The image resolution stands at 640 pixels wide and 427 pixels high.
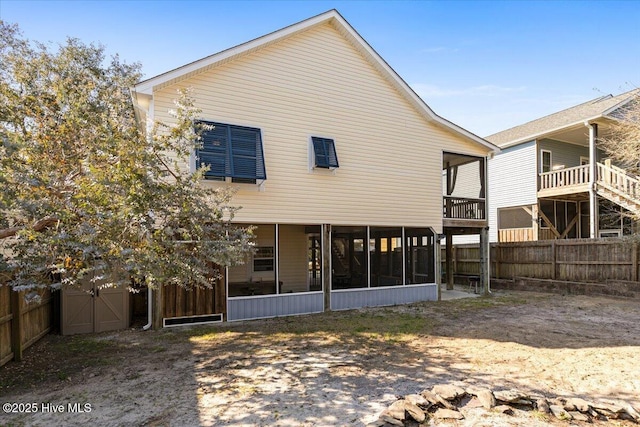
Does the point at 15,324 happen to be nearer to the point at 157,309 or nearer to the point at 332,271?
the point at 157,309

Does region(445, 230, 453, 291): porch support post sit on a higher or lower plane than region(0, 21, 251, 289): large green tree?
lower

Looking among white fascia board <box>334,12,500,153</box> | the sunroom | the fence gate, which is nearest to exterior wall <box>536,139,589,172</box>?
white fascia board <box>334,12,500,153</box>

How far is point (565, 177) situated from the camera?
59.0 feet

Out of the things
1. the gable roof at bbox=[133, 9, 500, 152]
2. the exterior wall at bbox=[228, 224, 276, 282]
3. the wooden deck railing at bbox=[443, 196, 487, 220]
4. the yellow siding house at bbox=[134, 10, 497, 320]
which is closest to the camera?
the gable roof at bbox=[133, 9, 500, 152]

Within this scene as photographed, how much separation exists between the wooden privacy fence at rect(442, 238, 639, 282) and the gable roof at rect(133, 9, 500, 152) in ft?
16.9

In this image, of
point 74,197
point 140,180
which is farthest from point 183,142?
point 74,197

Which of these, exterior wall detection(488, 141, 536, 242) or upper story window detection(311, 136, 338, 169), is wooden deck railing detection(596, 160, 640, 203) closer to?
exterior wall detection(488, 141, 536, 242)

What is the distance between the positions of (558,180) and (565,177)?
0.34 metres

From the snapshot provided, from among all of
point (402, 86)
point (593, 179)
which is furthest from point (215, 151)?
point (593, 179)

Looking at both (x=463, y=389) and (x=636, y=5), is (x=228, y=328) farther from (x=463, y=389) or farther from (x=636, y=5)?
(x=636, y=5)

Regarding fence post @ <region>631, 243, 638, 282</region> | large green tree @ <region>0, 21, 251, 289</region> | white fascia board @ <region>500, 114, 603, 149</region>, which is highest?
white fascia board @ <region>500, 114, 603, 149</region>

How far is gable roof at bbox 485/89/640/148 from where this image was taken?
16.2m

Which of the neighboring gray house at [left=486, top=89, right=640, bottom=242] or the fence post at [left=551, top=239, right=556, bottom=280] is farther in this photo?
the neighboring gray house at [left=486, top=89, right=640, bottom=242]

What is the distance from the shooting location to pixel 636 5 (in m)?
10.9
